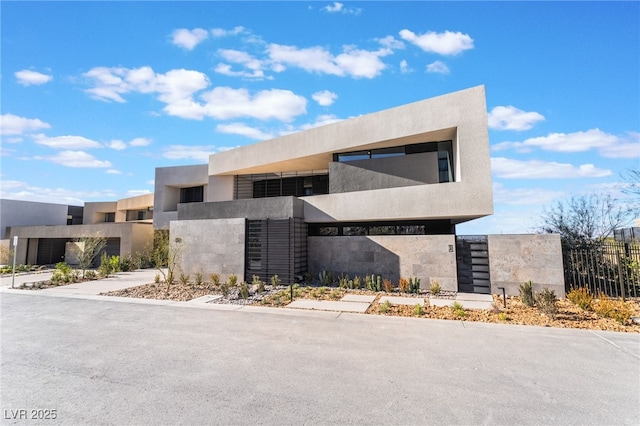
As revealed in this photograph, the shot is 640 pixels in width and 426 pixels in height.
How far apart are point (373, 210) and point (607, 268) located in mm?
9319

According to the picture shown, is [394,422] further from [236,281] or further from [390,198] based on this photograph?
[236,281]

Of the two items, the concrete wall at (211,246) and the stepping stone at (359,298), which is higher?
the concrete wall at (211,246)

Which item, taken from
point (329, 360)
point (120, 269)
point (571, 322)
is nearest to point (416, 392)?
point (329, 360)

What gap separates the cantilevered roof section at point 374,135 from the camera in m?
12.7

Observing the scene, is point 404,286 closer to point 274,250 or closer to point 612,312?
point 274,250

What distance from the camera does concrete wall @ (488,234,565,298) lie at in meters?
11.4

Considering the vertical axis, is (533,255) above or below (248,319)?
above

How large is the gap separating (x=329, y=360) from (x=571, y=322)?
7.22 metres

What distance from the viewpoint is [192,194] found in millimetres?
27062

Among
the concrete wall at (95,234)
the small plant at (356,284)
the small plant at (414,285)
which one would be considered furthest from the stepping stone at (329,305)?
the concrete wall at (95,234)

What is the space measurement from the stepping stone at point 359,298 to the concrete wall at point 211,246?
577 centimetres

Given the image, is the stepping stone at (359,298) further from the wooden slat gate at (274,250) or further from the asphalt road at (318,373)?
the wooden slat gate at (274,250)

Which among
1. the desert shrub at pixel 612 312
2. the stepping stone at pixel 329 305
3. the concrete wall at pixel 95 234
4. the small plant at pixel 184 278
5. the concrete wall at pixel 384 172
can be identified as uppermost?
the concrete wall at pixel 384 172

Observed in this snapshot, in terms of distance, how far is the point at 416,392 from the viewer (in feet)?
15.4
